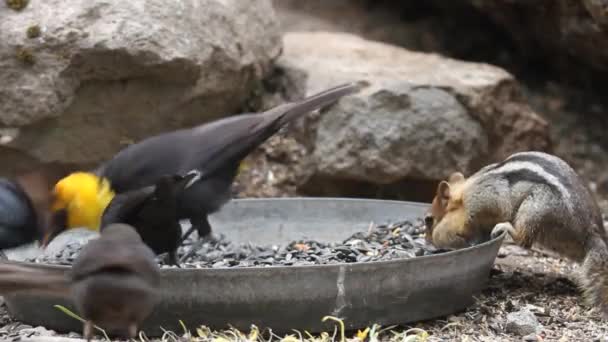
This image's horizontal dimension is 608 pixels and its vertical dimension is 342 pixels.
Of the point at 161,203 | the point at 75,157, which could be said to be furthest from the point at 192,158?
the point at 75,157

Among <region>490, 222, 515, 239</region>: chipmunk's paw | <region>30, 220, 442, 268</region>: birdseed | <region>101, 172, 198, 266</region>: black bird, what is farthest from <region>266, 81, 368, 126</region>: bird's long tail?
<region>490, 222, 515, 239</region>: chipmunk's paw

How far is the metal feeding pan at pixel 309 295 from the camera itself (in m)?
4.83

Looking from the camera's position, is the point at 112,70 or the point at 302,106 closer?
the point at 302,106

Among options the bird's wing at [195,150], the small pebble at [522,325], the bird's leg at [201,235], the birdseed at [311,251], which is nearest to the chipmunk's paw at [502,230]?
the birdseed at [311,251]

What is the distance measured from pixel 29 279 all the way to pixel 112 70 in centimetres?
317

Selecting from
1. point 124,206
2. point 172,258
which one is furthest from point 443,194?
point 124,206

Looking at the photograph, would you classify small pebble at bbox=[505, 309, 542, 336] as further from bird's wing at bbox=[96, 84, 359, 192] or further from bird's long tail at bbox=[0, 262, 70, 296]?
bird's long tail at bbox=[0, 262, 70, 296]

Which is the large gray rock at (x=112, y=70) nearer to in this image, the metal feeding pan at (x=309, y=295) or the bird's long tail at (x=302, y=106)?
the bird's long tail at (x=302, y=106)

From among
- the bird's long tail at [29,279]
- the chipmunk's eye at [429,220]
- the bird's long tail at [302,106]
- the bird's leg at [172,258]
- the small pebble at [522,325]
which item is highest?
the bird's long tail at [302,106]

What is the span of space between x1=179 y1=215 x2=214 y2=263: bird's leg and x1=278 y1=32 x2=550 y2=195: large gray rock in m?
1.94

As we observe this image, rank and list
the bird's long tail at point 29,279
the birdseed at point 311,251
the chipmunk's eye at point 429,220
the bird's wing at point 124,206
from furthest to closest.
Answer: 1. the chipmunk's eye at point 429,220
2. the birdseed at point 311,251
3. the bird's wing at point 124,206
4. the bird's long tail at point 29,279

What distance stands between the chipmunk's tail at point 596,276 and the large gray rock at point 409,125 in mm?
2245

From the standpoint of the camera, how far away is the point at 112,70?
7.28 meters

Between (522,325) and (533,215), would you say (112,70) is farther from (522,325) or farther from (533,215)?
(522,325)
